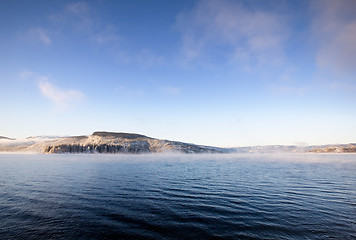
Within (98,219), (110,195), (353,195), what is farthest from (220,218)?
(353,195)

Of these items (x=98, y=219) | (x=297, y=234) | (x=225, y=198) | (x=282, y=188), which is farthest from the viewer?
(x=282, y=188)

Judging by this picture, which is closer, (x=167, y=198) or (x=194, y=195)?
(x=167, y=198)

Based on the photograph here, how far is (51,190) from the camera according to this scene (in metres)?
27.8

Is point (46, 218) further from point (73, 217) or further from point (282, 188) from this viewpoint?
point (282, 188)

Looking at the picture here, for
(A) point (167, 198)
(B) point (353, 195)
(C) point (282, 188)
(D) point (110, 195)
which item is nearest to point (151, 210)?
(A) point (167, 198)

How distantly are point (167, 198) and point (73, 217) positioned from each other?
1133 centimetres

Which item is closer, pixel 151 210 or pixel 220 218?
pixel 220 218

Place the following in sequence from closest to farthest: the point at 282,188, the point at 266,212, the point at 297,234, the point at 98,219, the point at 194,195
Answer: the point at 297,234 < the point at 98,219 < the point at 266,212 < the point at 194,195 < the point at 282,188

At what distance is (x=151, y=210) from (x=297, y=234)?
1354 cm

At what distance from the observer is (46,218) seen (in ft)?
55.3

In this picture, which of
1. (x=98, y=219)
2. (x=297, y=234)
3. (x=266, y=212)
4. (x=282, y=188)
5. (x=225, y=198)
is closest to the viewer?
(x=297, y=234)

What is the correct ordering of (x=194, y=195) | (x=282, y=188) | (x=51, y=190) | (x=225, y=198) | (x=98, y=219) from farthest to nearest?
(x=282, y=188), (x=51, y=190), (x=194, y=195), (x=225, y=198), (x=98, y=219)

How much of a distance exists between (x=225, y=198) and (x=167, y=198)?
8014 mm

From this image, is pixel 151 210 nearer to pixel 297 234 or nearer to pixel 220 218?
pixel 220 218
